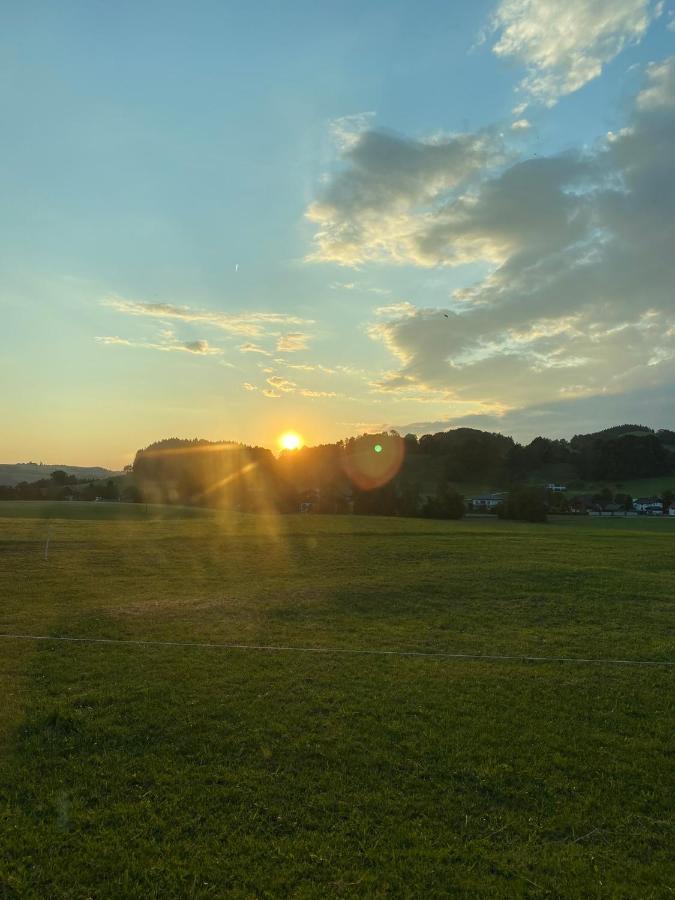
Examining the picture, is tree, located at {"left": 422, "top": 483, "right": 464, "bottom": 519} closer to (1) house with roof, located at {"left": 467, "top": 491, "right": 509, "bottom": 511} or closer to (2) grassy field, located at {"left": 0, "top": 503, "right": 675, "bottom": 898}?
(1) house with roof, located at {"left": 467, "top": 491, "right": 509, "bottom": 511}

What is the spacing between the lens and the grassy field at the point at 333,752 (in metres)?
4.73

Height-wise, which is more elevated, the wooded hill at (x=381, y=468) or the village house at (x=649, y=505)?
the wooded hill at (x=381, y=468)

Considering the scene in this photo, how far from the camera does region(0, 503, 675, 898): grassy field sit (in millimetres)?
4730

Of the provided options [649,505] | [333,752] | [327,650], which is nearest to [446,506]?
[649,505]

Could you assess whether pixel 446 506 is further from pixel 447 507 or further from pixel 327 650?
pixel 327 650

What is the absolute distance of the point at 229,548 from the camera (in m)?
26.9

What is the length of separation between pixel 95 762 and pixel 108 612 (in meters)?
7.74

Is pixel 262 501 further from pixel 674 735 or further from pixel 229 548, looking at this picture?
pixel 674 735

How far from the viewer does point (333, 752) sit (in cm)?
659

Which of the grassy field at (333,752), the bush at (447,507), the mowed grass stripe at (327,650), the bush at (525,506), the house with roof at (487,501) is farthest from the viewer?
the house with roof at (487,501)

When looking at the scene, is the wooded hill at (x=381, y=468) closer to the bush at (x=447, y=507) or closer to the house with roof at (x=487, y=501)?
the bush at (x=447, y=507)

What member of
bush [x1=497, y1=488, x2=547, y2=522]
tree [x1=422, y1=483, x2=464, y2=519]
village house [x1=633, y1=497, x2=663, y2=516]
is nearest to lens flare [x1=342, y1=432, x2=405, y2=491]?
tree [x1=422, y1=483, x2=464, y2=519]

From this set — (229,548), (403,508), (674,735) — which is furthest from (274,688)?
(403,508)

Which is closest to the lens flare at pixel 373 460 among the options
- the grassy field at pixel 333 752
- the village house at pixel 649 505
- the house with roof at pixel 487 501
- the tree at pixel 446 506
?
the tree at pixel 446 506
